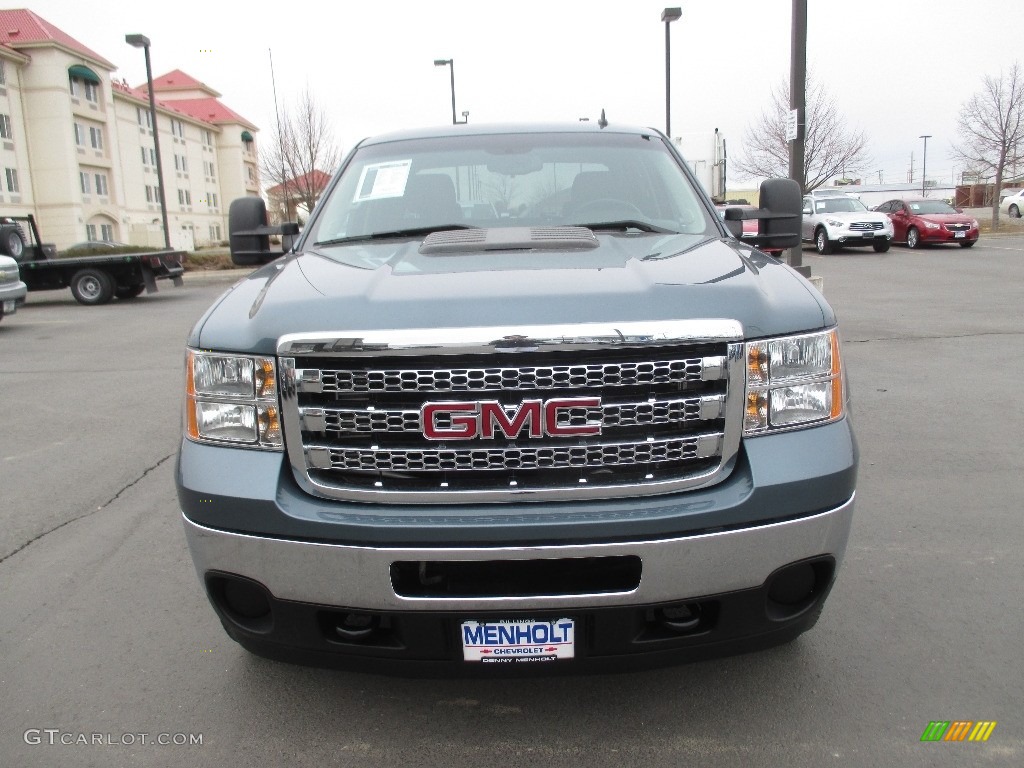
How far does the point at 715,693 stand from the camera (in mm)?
2734

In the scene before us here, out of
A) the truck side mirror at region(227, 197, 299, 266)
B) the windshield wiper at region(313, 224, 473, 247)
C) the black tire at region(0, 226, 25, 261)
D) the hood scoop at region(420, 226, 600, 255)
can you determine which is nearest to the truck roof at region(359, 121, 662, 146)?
the truck side mirror at region(227, 197, 299, 266)

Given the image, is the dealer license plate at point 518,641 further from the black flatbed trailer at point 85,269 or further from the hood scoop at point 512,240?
the black flatbed trailer at point 85,269

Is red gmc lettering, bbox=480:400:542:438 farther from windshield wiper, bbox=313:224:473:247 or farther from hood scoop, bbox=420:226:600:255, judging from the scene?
windshield wiper, bbox=313:224:473:247

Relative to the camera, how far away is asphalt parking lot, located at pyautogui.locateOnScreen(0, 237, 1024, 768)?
2494 millimetres

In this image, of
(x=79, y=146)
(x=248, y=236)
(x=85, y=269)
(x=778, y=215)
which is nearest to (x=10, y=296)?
(x=85, y=269)

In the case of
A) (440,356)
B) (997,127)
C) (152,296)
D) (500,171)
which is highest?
(997,127)

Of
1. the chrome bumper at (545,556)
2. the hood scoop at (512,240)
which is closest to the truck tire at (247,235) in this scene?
the hood scoop at (512,240)

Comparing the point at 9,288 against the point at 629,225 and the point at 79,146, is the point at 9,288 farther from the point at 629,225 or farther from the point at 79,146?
the point at 79,146

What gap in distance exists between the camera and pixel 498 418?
2.18 meters

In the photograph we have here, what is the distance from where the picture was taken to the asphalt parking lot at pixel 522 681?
2.49 m

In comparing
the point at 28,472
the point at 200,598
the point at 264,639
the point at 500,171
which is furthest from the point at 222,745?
the point at 28,472

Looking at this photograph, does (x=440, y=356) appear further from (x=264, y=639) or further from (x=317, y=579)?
(x=264, y=639)

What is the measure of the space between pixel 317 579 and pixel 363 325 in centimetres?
67

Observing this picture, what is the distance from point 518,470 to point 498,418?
152 millimetres
